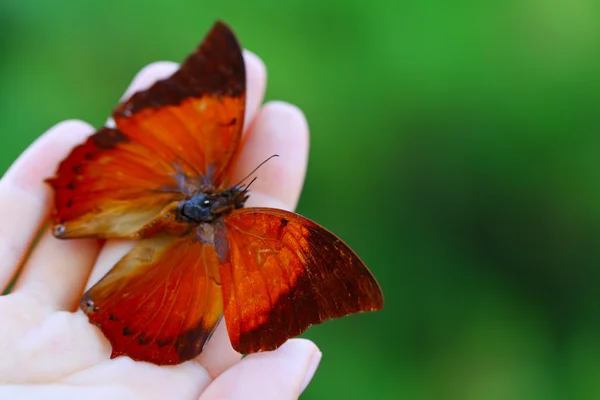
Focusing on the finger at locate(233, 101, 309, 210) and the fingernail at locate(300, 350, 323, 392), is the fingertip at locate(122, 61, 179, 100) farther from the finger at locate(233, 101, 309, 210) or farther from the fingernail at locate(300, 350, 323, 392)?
the fingernail at locate(300, 350, 323, 392)

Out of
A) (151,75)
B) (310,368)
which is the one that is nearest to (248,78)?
(151,75)

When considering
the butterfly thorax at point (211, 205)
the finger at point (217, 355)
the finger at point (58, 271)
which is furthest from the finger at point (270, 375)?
the finger at point (58, 271)

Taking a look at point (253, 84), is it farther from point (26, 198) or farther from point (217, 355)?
point (217, 355)

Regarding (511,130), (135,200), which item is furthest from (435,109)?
(135,200)

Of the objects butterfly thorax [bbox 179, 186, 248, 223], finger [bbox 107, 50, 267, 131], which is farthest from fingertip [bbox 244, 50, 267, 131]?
butterfly thorax [bbox 179, 186, 248, 223]

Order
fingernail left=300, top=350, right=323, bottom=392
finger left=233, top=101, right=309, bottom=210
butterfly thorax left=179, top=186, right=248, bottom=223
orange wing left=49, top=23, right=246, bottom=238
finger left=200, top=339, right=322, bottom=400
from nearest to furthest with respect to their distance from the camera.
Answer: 1. finger left=200, top=339, right=322, bottom=400
2. fingernail left=300, top=350, right=323, bottom=392
3. butterfly thorax left=179, top=186, right=248, bottom=223
4. orange wing left=49, top=23, right=246, bottom=238
5. finger left=233, top=101, right=309, bottom=210

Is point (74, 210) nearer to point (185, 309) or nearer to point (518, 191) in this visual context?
point (185, 309)
